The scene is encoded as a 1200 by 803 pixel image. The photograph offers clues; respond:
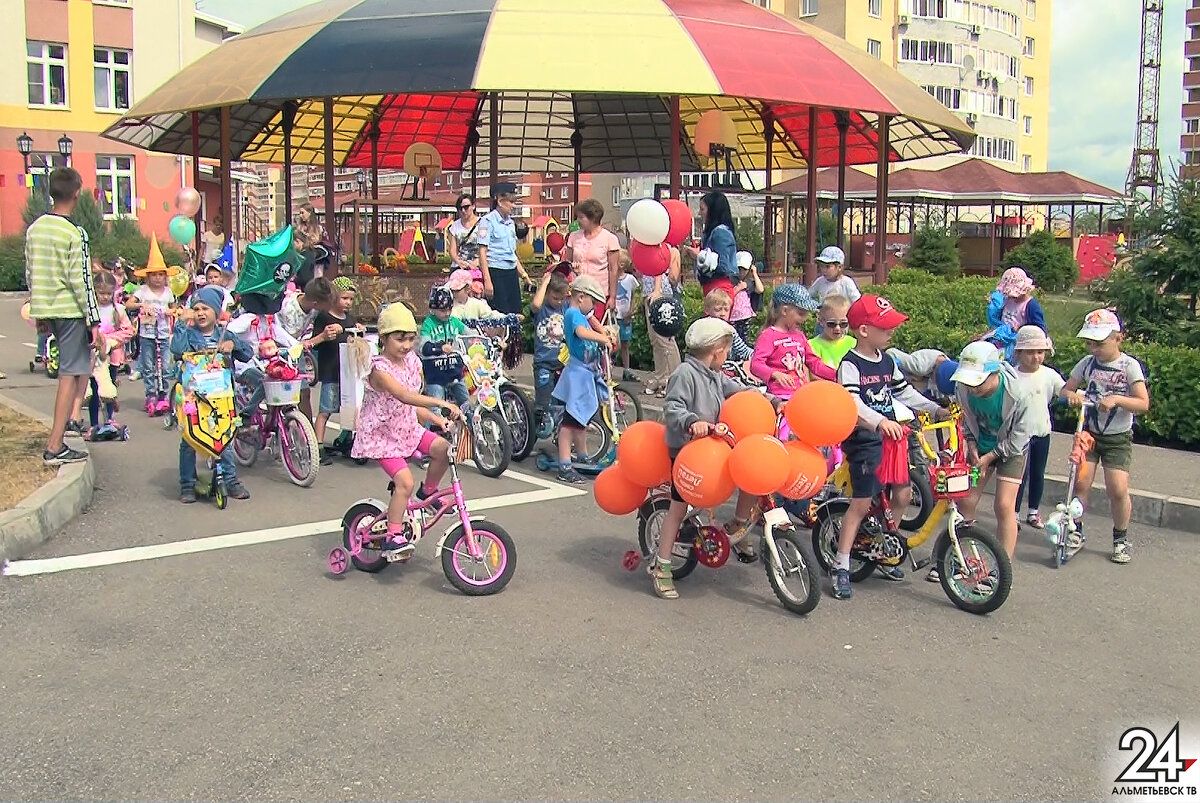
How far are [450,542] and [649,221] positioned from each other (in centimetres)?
597

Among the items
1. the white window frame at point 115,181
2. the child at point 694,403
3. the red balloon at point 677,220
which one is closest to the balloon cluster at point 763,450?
the child at point 694,403

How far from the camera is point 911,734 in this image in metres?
4.59

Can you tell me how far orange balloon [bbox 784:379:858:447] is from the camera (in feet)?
19.4

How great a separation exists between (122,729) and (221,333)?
494cm

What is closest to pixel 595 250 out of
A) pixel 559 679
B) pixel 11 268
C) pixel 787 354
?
pixel 787 354

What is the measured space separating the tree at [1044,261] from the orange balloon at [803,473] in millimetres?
27735

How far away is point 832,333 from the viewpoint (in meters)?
6.99

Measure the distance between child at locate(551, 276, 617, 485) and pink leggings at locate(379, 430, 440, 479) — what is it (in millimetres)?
2749

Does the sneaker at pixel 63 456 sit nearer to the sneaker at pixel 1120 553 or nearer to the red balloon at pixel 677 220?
the red balloon at pixel 677 220

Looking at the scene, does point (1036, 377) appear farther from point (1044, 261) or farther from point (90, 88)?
point (90, 88)

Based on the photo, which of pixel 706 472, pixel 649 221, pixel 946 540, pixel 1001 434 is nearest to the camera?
pixel 706 472

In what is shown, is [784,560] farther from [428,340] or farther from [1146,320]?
[1146,320]

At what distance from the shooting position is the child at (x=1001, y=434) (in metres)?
6.71

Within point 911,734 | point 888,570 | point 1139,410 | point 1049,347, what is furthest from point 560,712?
point 1139,410
